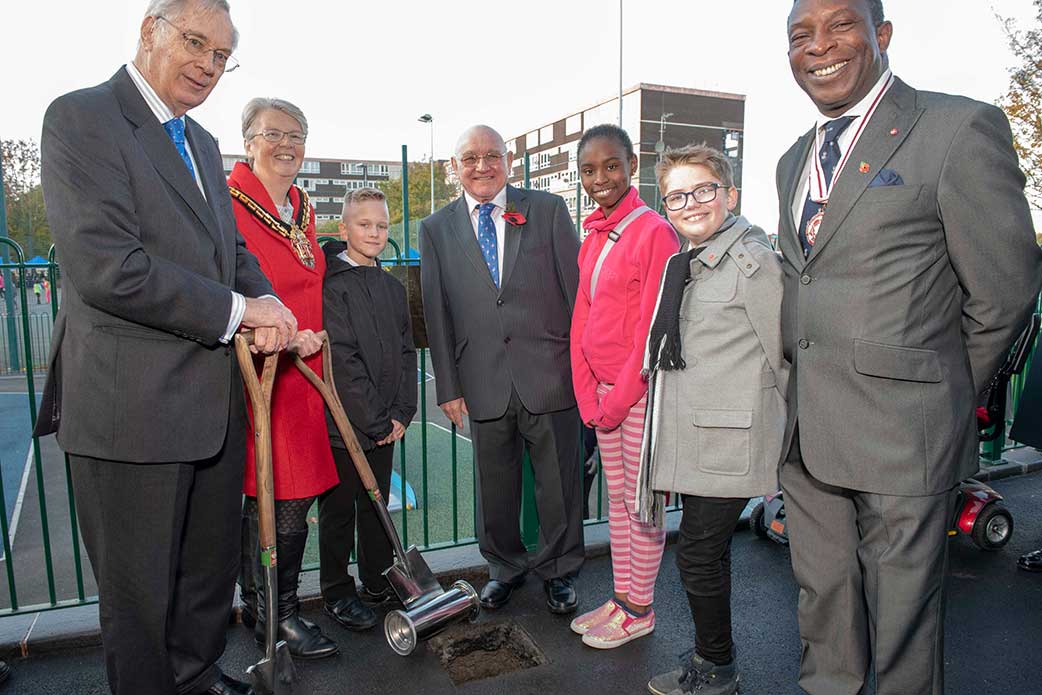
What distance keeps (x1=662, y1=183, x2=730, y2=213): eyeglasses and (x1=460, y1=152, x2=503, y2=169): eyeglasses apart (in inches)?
44.3

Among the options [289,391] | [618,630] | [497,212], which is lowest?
[618,630]

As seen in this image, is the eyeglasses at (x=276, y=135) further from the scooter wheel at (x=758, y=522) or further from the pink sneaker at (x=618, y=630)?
the scooter wheel at (x=758, y=522)

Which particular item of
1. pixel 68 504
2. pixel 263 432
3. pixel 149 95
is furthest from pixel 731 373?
pixel 68 504

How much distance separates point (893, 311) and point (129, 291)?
215 centimetres

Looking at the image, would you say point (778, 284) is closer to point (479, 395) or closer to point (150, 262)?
point (479, 395)

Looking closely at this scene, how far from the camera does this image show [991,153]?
187 centimetres

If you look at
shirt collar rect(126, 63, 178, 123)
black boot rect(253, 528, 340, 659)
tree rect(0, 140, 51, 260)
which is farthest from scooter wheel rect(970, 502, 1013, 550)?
tree rect(0, 140, 51, 260)

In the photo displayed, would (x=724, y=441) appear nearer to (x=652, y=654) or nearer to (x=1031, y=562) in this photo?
(x=652, y=654)

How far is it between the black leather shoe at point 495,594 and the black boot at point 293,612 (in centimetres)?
76

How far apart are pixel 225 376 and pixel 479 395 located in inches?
54.7

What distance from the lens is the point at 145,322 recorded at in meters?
2.04

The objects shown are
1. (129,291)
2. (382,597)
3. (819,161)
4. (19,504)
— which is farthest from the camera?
(19,504)

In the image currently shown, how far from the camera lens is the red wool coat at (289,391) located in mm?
2875

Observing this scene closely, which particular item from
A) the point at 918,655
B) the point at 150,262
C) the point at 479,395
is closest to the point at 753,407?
the point at 918,655
